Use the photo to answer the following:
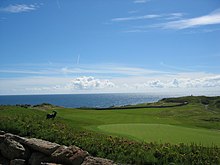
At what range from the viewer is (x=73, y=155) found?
9.10m

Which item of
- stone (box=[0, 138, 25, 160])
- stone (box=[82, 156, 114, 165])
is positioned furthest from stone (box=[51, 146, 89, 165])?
stone (box=[0, 138, 25, 160])

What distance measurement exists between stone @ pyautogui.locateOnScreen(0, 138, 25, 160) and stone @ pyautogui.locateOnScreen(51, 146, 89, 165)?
163 centimetres

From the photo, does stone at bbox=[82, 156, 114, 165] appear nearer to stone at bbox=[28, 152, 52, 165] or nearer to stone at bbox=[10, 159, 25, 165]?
stone at bbox=[28, 152, 52, 165]

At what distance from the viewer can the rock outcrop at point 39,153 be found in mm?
8992

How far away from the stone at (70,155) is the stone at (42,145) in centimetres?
29

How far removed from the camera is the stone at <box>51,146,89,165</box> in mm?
8992

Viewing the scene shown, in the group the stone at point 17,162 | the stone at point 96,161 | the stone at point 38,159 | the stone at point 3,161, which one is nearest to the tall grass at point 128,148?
the stone at point 96,161

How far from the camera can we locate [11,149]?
10.6 m

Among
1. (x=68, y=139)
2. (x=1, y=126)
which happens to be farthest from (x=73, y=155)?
(x=1, y=126)

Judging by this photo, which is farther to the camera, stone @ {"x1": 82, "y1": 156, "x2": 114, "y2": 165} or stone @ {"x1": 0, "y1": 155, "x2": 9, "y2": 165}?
stone @ {"x1": 0, "y1": 155, "x2": 9, "y2": 165}

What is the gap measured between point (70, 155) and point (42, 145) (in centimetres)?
136

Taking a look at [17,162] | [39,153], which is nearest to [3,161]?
[17,162]

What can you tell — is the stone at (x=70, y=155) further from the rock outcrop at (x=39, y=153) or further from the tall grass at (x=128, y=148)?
the tall grass at (x=128, y=148)

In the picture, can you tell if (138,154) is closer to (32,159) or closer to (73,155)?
(73,155)
